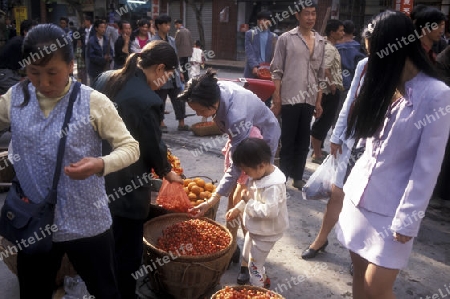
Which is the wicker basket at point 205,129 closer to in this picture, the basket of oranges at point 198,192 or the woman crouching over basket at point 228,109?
the basket of oranges at point 198,192

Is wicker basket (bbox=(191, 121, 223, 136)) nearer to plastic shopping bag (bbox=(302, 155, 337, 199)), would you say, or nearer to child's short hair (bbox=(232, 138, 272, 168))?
plastic shopping bag (bbox=(302, 155, 337, 199))

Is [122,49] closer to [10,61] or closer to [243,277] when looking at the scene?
[10,61]

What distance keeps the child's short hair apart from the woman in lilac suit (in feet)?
2.88

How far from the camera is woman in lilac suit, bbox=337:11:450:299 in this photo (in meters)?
1.94

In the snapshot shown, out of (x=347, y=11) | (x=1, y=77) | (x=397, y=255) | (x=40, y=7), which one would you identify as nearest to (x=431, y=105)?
(x=397, y=255)

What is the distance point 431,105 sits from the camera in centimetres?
193

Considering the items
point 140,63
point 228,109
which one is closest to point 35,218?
point 140,63

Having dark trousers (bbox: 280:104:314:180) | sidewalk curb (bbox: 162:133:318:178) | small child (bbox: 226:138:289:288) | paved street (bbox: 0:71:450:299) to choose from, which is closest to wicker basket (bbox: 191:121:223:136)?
sidewalk curb (bbox: 162:133:318:178)

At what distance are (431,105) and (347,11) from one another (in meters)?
16.9

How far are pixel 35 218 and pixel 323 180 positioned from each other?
2.21m

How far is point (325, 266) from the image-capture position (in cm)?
374

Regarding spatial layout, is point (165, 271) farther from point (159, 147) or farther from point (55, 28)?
point (55, 28)

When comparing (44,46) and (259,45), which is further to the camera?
(259,45)

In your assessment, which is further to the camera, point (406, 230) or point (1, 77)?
point (1, 77)
